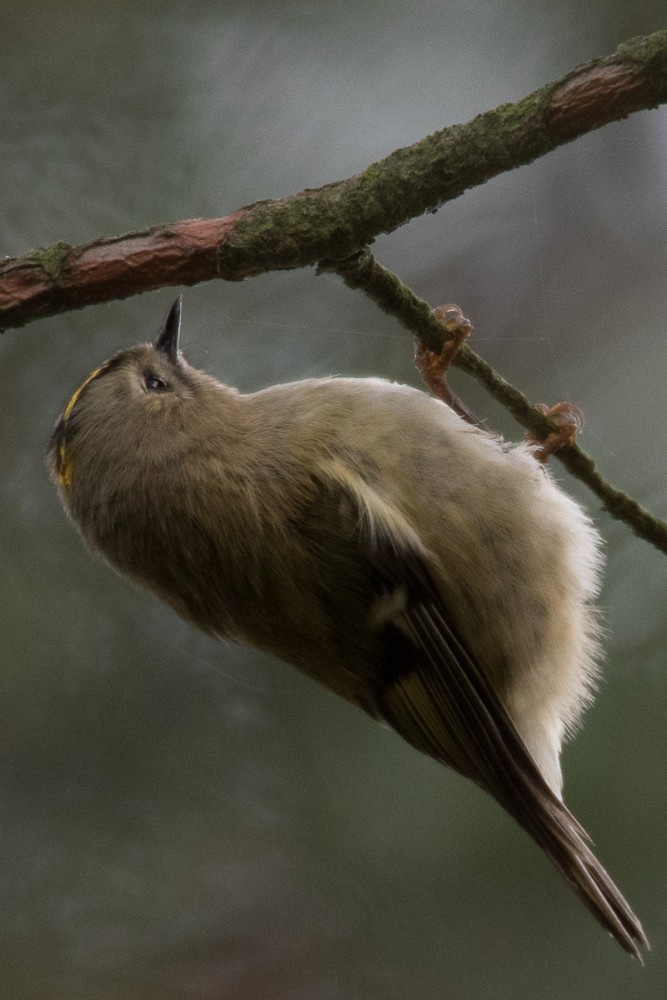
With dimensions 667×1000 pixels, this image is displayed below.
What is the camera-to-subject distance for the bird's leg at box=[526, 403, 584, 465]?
4.28 ft

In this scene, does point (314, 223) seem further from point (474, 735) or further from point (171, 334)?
point (474, 735)

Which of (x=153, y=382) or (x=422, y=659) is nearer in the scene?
(x=422, y=659)

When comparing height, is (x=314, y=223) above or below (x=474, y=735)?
above

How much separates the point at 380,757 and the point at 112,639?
436 millimetres

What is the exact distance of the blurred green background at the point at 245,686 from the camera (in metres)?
1.40

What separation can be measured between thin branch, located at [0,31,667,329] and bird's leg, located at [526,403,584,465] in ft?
1.27

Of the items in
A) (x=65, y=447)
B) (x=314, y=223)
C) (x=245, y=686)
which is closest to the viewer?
(x=314, y=223)

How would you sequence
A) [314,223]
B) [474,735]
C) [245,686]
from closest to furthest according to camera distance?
[314,223] < [474,735] < [245,686]

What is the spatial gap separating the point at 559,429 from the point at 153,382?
1.87ft

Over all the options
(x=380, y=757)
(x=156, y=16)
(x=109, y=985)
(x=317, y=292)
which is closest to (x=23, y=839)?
(x=109, y=985)

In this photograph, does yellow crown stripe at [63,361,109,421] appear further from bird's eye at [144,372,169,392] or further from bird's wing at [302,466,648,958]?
bird's wing at [302,466,648,958]

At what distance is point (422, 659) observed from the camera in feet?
4.28

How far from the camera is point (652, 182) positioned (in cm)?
135

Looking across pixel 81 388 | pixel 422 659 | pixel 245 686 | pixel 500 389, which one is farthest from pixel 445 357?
pixel 245 686
